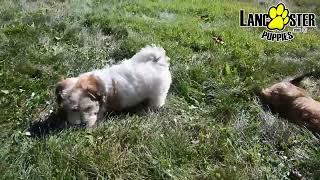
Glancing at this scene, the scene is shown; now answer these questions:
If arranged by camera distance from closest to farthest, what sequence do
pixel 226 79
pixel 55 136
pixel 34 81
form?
pixel 55 136 → pixel 34 81 → pixel 226 79

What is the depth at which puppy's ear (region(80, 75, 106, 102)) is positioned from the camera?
5.26 metres

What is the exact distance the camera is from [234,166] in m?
5.09

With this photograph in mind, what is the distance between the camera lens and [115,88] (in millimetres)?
5625

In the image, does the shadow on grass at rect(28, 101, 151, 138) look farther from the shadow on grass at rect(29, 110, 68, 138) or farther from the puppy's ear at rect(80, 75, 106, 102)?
the puppy's ear at rect(80, 75, 106, 102)

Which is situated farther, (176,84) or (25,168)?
(176,84)

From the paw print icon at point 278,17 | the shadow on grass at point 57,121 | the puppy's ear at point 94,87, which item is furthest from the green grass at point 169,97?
the paw print icon at point 278,17

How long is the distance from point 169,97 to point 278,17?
5321 mm

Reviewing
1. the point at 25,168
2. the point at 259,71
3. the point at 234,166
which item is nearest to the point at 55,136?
the point at 25,168

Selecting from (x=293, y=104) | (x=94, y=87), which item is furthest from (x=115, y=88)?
(x=293, y=104)

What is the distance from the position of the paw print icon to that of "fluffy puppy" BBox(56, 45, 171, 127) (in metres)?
4.77

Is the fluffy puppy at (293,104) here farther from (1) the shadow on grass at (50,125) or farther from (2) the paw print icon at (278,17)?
(2) the paw print icon at (278,17)

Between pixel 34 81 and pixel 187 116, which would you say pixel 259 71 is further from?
pixel 34 81

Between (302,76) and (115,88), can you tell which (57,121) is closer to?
(115,88)

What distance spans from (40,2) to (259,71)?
18.0 feet
